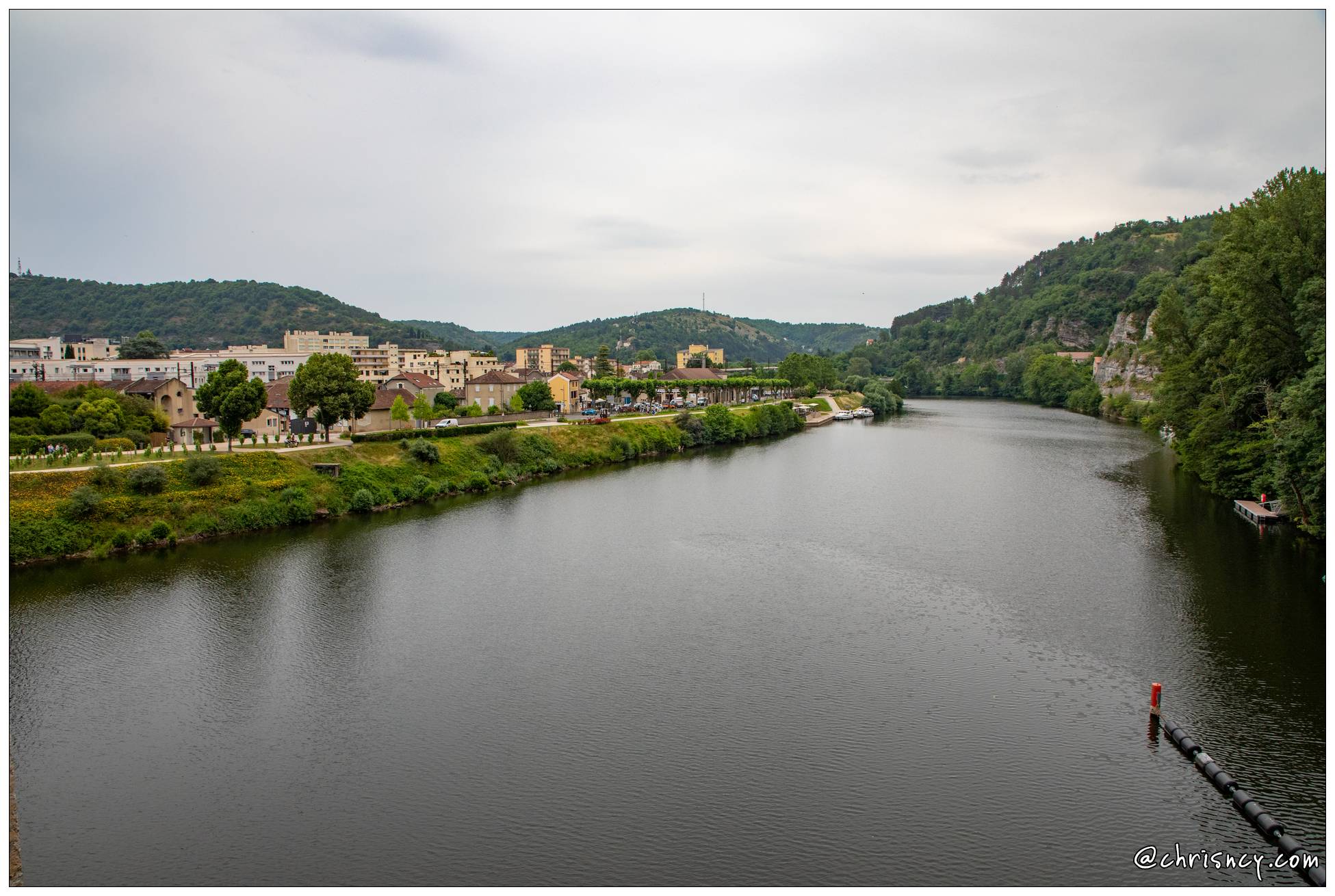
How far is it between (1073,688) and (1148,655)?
90.7 inches

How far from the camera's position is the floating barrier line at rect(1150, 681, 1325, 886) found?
9.68m

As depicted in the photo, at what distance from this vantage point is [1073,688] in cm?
1445

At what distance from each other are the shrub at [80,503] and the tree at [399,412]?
1933 centimetres

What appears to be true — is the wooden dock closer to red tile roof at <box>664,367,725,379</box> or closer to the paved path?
the paved path

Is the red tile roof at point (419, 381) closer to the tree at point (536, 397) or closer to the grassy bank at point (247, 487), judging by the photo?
the tree at point (536, 397)

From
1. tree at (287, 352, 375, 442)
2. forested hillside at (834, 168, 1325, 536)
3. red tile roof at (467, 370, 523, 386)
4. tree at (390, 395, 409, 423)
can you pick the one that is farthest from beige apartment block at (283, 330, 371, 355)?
forested hillside at (834, 168, 1325, 536)

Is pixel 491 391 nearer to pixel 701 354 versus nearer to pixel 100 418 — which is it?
pixel 100 418

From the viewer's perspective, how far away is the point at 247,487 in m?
28.1

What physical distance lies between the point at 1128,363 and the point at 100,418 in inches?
3056

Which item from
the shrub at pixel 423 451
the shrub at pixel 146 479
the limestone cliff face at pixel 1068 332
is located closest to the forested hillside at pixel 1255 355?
the shrub at pixel 423 451

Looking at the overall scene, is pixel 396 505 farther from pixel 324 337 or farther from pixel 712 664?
pixel 324 337

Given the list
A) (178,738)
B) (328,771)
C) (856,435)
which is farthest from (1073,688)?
(856,435)

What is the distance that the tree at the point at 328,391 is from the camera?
3541cm

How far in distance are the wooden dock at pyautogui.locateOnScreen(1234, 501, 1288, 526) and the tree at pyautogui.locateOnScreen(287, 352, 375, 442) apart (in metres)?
32.1
